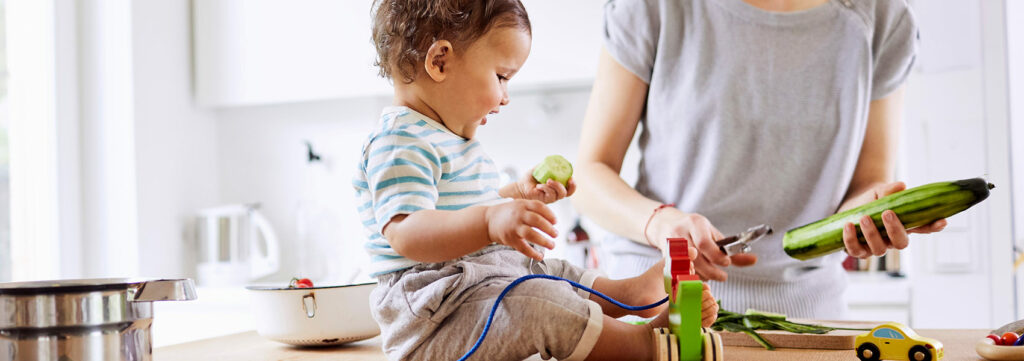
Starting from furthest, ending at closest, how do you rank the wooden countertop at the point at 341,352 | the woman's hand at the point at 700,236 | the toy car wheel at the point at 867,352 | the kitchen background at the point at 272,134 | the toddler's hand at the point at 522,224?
the kitchen background at the point at 272,134 → the woman's hand at the point at 700,236 → the wooden countertop at the point at 341,352 → the toy car wheel at the point at 867,352 → the toddler's hand at the point at 522,224

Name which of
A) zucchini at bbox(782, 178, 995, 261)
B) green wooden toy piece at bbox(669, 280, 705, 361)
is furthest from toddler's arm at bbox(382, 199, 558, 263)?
zucchini at bbox(782, 178, 995, 261)

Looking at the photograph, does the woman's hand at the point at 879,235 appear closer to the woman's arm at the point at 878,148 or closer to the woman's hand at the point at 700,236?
the woman's hand at the point at 700,236

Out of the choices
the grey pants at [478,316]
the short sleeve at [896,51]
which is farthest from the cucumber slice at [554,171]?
the short sleeve at [896,51]

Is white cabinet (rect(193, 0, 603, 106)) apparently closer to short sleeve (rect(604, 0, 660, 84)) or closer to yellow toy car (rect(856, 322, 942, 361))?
short sleeve (rect(604, 0, 660, 84))

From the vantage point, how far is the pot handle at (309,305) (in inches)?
42.4

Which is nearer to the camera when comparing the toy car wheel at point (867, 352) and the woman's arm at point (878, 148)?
the toy car wheel at point (867, 352)

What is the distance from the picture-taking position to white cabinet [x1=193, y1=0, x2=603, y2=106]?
117 inches

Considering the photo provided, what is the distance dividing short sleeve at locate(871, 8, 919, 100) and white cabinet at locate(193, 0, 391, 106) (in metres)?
2.02

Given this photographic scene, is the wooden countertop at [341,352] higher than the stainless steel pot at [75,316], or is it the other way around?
the stainless steel pot at [75,316]

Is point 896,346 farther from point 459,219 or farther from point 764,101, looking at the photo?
point 764,101

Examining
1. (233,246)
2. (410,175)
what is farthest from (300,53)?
(410,175)

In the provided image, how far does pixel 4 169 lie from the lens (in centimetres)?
299

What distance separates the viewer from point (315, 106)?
353 cm

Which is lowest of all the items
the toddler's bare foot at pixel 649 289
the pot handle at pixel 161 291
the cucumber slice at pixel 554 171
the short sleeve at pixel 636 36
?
the toddler's bare foot at pixel 649 289
